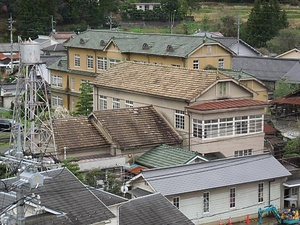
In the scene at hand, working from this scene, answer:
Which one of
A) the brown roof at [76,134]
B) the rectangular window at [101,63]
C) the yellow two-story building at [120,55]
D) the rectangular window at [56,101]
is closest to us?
the brown roof at [76,134]

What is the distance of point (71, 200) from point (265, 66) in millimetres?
29972

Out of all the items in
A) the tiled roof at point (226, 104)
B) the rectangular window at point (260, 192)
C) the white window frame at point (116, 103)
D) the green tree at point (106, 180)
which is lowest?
the rectangular window at point (260, 192)

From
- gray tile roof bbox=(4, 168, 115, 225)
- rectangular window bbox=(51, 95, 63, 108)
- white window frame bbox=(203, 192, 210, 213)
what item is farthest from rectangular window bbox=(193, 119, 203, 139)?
rectangular window bbox=(51, 95, 63, 108)

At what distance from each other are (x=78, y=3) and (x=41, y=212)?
57.1 metres


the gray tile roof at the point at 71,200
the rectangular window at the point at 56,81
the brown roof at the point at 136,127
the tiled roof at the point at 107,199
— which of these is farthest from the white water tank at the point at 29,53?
the rectangular window at the point at 56,81

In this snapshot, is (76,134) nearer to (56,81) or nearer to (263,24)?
(56,81)

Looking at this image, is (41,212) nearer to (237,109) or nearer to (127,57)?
(237,109)

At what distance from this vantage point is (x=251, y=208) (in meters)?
23.7

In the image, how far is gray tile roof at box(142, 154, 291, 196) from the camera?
22.2m

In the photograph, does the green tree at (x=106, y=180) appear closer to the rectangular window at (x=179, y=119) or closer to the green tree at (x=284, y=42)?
the rectangular window at (x=179, y=119)

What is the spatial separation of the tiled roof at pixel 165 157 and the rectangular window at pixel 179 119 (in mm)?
1424

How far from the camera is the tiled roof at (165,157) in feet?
80.1

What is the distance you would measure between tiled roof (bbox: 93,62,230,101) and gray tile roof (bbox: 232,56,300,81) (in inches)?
559

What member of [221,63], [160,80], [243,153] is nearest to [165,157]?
[243,153]
